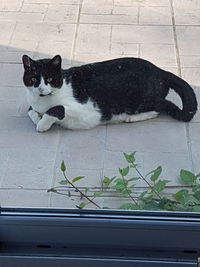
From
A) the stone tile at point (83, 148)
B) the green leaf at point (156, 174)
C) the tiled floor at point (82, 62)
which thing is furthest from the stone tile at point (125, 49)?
the green leaf at point (156, 174)

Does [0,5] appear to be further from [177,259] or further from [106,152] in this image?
[177,259]

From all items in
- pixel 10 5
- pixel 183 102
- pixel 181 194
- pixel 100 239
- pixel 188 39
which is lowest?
pixel 10 5

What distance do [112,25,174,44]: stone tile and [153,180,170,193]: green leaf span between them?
3.30ft

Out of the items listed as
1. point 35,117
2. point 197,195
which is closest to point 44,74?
point 35,117

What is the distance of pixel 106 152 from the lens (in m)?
2.41

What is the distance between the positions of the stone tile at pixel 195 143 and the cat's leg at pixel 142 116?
147mm

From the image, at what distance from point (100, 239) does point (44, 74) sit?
0.99 meters

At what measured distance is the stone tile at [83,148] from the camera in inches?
92.4

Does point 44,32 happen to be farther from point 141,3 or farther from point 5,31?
point 141,3

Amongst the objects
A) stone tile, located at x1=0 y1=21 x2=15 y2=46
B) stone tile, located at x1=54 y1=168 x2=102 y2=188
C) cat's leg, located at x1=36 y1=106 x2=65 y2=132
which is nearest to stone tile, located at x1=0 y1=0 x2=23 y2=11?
stone tile, located at x1=0 y1=21 x2=15 y2=46

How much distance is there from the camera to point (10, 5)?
3.43m

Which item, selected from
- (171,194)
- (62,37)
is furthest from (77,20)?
(171,194)

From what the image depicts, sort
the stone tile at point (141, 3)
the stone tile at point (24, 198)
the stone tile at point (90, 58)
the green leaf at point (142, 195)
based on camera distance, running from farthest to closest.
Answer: the stone tile at point (141, 3), the stone tile at point (90, 58), the green leaf at point (142, 195), the stone tile at point (24, 198)

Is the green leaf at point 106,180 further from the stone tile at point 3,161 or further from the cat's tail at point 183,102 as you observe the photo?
the cat's tail at point 183,102
